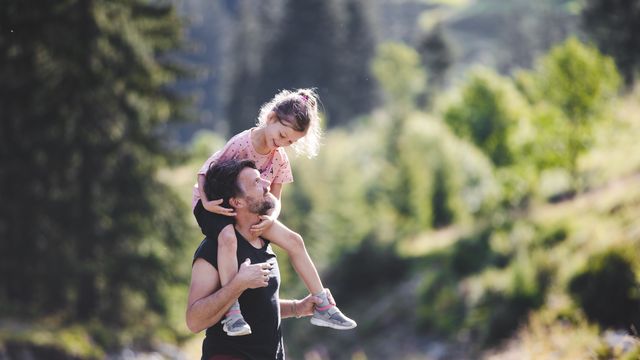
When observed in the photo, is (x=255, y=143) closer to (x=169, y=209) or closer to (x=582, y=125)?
(x=169, y=209)

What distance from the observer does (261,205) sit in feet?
12.7

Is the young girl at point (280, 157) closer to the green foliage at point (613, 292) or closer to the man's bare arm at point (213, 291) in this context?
the man's bare arm at point (213, 291)

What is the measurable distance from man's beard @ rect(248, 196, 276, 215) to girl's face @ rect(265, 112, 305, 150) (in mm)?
481

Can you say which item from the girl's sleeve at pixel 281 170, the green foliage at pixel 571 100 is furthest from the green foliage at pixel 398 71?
the girl's sleeve at pixel 281 170

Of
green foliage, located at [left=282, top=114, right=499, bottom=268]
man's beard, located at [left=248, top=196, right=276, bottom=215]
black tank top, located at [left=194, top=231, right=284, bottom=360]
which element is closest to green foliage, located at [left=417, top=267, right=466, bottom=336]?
green foliage, located at [left=282, top=114, right=499, bottom=268]

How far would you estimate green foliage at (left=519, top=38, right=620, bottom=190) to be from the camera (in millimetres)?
24922

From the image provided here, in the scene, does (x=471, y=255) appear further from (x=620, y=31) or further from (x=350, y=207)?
(x=620, y=31)

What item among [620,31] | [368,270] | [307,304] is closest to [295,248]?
[307,304]

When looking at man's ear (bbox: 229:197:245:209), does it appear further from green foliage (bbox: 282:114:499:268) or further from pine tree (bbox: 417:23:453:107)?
pine tree (bbox: 417:23:453:107)

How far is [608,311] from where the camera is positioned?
1084cm

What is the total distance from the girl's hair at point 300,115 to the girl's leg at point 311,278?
49 centimetres

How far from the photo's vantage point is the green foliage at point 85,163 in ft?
60.5

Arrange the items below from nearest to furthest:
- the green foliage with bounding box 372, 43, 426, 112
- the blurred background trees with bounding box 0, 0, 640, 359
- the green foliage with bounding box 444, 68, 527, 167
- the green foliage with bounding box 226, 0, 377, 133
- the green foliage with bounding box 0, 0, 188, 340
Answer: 1. the blurred background trees with bounding box 0, 0, 640, 359
2. the green foliage with bounding box 0, 0, 188, 340
3. the green foliage with bounding box 444, 68, 527, 167
4. the green foliage with bounding box 372, 43, 426, 112
5. the green foliage with bounding box 226, 0, 377, 133

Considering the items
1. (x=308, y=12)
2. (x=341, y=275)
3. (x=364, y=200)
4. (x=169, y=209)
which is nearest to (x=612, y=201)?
(x=341, y=275)
